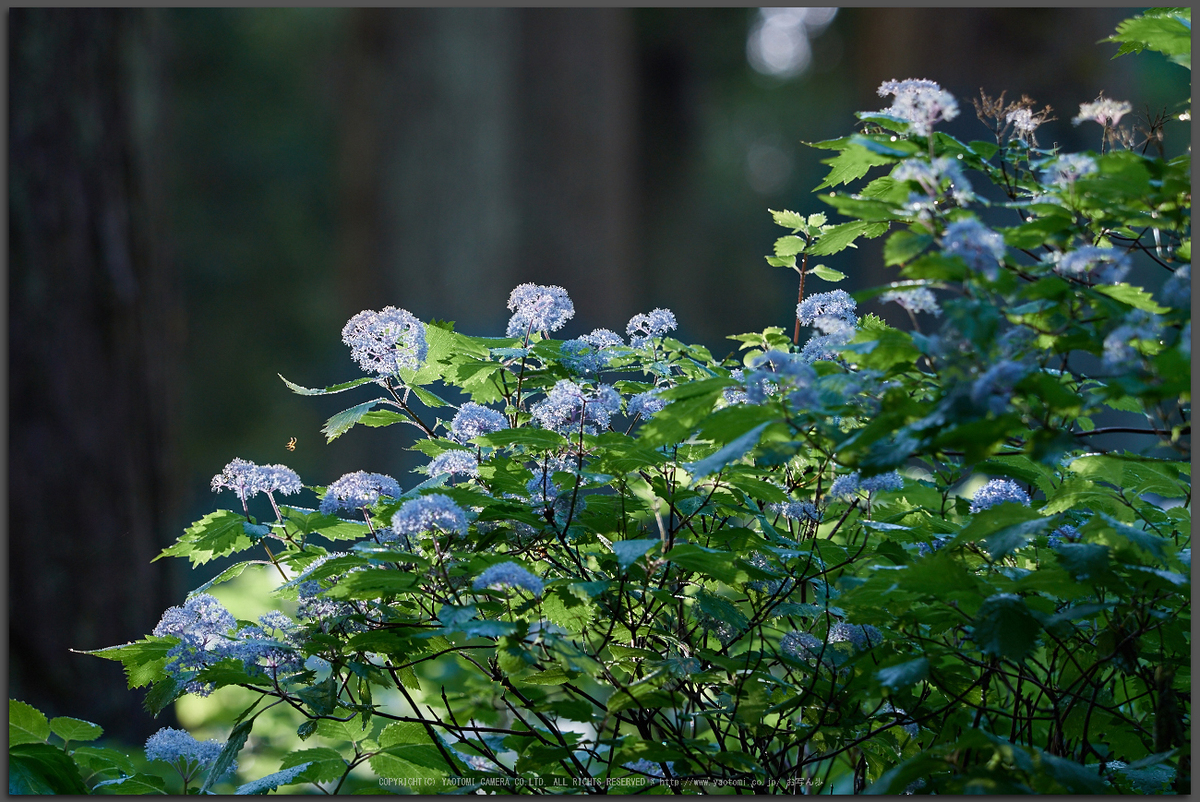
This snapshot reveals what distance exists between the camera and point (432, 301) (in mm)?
8391

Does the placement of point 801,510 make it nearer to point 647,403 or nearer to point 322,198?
point 647,403

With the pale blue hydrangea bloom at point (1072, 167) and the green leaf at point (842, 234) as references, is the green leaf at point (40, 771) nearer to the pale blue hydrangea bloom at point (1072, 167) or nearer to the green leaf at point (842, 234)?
the green leaf at point (842, 234)

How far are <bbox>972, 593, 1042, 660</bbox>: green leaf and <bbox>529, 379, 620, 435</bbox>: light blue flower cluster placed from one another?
0.57 m

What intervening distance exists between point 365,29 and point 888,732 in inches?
398

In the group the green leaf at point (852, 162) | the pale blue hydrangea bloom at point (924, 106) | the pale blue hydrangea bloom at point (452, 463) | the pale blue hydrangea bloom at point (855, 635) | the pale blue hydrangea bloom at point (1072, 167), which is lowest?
the pale blue hydrangea bloom at point (855, 635)

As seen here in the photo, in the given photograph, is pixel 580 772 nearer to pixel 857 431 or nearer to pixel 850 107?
pixel 857 431

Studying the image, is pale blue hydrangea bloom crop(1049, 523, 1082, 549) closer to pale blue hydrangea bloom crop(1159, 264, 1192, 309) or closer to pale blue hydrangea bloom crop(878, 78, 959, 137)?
pale blue hydrangea bloom crop(1159, 264, 1192, 309)

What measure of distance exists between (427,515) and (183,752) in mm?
690

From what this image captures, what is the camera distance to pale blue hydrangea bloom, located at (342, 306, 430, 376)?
4.52ft

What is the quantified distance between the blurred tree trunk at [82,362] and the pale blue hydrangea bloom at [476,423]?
2413 millimetres

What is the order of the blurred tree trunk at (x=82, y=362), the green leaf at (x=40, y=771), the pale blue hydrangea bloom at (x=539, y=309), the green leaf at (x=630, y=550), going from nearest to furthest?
the green leaf at (x=630, y=550) → the green leaf at (x=40, y=771) → the pale blue hydrangea bloom at (x=539, y=309) → the blurred tree trunk at (x=82, y=362)

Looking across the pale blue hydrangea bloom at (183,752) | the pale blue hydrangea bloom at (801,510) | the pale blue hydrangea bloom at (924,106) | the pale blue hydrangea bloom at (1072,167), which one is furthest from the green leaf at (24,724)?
the pale blue hydrangea bloom at (1072,167)

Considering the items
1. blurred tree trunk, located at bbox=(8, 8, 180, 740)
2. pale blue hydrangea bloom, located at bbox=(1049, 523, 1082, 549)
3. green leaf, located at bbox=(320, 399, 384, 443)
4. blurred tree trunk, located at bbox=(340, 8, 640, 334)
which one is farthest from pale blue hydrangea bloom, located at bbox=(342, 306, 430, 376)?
blurred tree trunk, located at bbox=(340, 8, 640, 334)

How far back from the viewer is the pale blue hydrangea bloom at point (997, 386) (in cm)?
86
